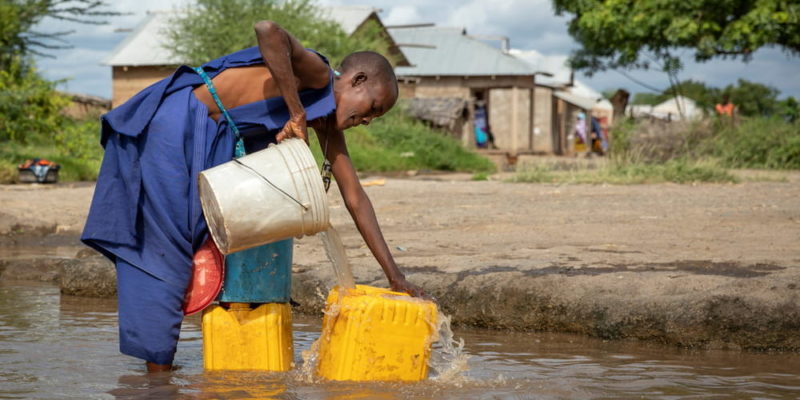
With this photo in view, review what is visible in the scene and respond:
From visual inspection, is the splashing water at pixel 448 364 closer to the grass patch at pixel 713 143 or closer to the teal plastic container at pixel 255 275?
the teal plastic container at pixel 255 275

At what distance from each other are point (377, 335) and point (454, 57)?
88.7 feet

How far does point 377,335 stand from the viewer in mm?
3008

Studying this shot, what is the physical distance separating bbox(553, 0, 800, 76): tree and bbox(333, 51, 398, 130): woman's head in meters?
14.2

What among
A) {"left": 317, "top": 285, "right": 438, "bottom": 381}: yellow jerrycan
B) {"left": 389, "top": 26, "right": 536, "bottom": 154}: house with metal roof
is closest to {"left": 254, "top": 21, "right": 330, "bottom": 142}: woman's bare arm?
{"left": 317, "top": 285, "right": 438, "bottom": 381}: yellow jerrycan

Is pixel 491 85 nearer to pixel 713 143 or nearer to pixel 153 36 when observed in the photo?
pixel 153 36

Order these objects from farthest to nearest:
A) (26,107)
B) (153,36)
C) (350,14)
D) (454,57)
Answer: (454,57), (350,14), (153,36), (26,107)

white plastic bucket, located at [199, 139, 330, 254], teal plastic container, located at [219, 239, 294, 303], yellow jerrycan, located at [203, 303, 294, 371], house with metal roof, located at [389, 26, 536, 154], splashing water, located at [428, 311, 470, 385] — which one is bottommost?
splashing water, located at [428, 311, 470, 385]

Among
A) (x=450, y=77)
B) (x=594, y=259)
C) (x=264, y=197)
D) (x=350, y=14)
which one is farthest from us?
(x=450, y=77)

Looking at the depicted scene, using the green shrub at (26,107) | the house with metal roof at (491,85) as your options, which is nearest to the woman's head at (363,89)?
the green shrub at (26,107)

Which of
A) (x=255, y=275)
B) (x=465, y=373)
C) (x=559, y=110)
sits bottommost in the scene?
(x=465, y=373)

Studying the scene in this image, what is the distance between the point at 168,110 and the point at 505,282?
2.10 m

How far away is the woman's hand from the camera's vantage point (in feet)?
9.47

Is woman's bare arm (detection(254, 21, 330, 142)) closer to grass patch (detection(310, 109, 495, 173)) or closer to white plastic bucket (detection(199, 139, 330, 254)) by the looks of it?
white plastic bucket (detection(199, 139, 330, 254))

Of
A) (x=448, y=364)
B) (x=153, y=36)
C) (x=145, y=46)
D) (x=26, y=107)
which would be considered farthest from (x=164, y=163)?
(x=153, y=36)
